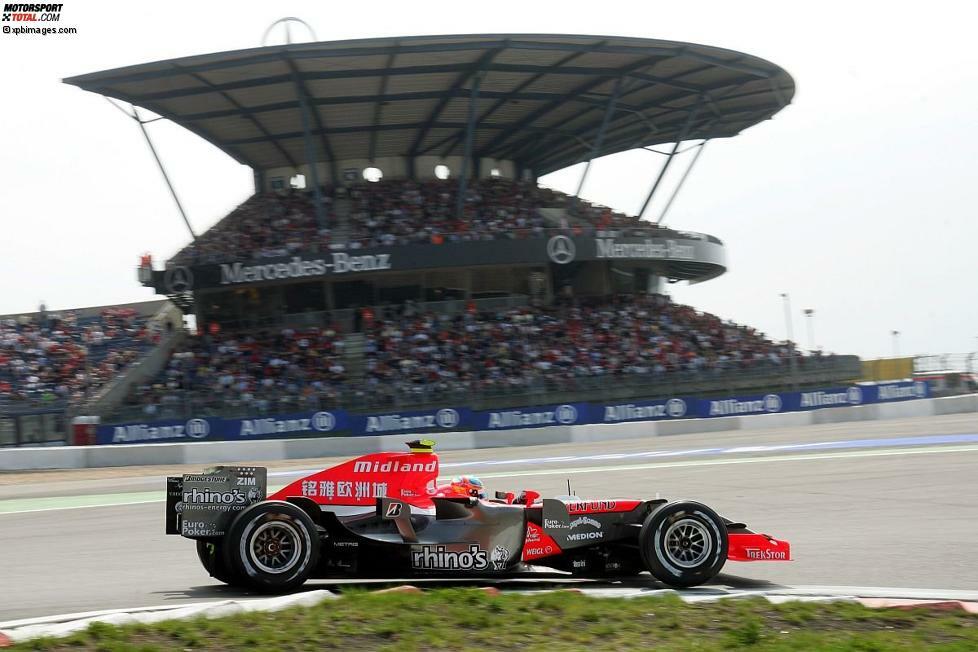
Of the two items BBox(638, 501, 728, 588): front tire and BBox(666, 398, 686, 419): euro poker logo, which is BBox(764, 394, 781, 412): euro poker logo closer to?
BBox(666, 398, 686, 419): euro poker logo

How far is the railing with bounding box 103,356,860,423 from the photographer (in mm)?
27828

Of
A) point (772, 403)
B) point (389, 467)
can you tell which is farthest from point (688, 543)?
point (772, 403)

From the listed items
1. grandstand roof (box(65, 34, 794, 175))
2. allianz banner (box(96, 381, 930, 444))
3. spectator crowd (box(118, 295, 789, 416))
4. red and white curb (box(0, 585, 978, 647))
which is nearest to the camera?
red and white curb (box(0, 585, 978, 647))

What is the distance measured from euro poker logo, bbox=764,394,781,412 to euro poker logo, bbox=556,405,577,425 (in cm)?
692

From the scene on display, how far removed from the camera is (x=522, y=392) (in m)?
30.6

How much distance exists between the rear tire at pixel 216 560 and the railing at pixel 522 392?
2062 centimetres

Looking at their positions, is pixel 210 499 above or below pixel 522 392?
below

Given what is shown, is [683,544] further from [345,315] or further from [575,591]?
[345,315]

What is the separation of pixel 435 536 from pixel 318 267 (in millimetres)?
29008

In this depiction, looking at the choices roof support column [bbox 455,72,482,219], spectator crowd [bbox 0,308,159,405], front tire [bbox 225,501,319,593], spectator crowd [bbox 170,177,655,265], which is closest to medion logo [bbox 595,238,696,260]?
spectator crowd [bbox 170,177,655,265]

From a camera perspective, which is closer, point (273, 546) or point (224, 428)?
point (273, 546)

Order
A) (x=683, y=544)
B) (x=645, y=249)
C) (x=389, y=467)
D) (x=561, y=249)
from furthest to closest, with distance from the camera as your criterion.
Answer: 1. (x=645, y=249)
2. (x=561, y=249)
3. (x=389, y=467)
4. (x=683, y=544)

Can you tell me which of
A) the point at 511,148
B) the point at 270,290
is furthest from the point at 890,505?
the point at 511,148

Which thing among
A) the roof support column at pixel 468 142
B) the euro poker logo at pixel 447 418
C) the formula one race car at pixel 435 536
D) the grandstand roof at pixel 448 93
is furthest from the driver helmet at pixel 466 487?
the roof support column at pixel 468 142
